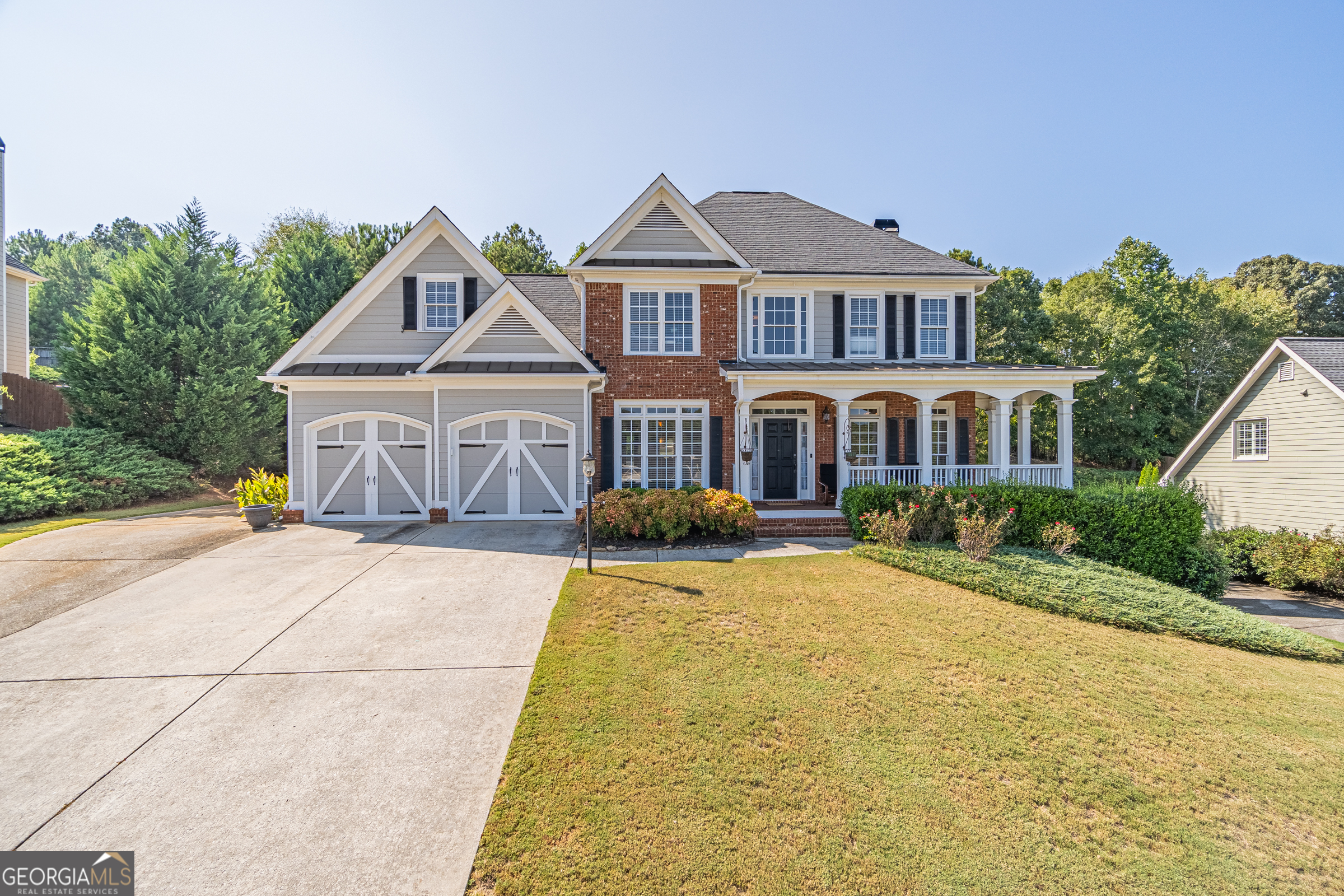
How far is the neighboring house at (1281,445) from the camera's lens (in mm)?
13773

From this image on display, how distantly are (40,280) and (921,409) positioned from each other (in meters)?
36.4

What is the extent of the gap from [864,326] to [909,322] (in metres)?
1.41

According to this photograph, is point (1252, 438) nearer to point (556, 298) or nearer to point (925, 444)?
point (925, 444)

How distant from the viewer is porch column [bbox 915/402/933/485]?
13383 millimetres

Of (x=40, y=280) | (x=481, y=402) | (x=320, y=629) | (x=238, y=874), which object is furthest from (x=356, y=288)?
(x=40, y=280)

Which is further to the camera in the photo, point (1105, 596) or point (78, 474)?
point (78, 474)

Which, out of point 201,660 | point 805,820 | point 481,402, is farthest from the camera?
point 481,402

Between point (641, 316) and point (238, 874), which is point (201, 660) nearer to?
point (238, 874)

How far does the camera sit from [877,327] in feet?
51.7

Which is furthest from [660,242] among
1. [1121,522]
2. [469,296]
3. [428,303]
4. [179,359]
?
[179,359]

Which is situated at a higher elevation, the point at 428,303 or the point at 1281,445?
the point at 428,303

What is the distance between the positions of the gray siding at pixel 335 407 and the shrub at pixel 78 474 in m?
6.27

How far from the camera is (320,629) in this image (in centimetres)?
642

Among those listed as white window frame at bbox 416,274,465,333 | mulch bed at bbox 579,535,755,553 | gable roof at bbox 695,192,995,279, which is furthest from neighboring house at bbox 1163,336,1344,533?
white window frame at bbox 416,274,465,333
